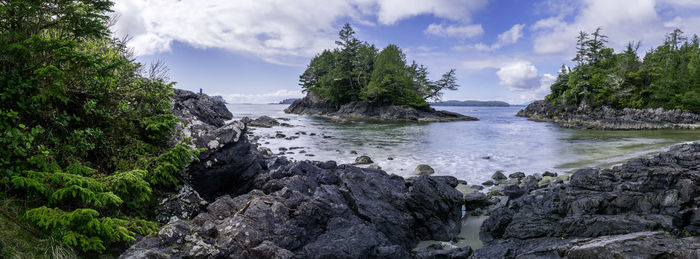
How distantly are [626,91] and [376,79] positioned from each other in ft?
164

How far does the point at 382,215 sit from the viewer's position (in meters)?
8.20

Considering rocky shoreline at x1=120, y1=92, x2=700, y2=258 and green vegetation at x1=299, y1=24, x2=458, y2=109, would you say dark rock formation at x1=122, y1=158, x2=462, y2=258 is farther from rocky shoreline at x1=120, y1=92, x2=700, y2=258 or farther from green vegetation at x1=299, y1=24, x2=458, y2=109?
green vegetation at x1=299, y1=24, x2=458, y2=109

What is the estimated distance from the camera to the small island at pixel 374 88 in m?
72.2

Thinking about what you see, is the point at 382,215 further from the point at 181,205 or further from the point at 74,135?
the point at 74,135

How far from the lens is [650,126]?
44.2 metres

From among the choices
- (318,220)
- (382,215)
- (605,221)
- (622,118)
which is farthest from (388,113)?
(318,220)

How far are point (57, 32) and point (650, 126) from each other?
61071mm

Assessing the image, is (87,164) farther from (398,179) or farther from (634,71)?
(634,71)

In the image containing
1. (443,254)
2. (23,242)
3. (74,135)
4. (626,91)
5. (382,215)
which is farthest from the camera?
(626,91)

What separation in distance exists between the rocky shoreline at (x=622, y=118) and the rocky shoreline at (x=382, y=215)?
4416 cm

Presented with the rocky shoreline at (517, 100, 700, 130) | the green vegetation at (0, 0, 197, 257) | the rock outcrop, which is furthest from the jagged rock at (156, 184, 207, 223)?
the rocky shoreline at (517, 100, 700, 130)

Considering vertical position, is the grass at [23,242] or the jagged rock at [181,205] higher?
the grass at [23,242]

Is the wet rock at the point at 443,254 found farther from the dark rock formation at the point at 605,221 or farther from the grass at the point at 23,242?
the grass at the point at 23,242

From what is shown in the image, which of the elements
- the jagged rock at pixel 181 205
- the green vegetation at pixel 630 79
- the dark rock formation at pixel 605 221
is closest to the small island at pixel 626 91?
the green vegetation at pixel 630 79
